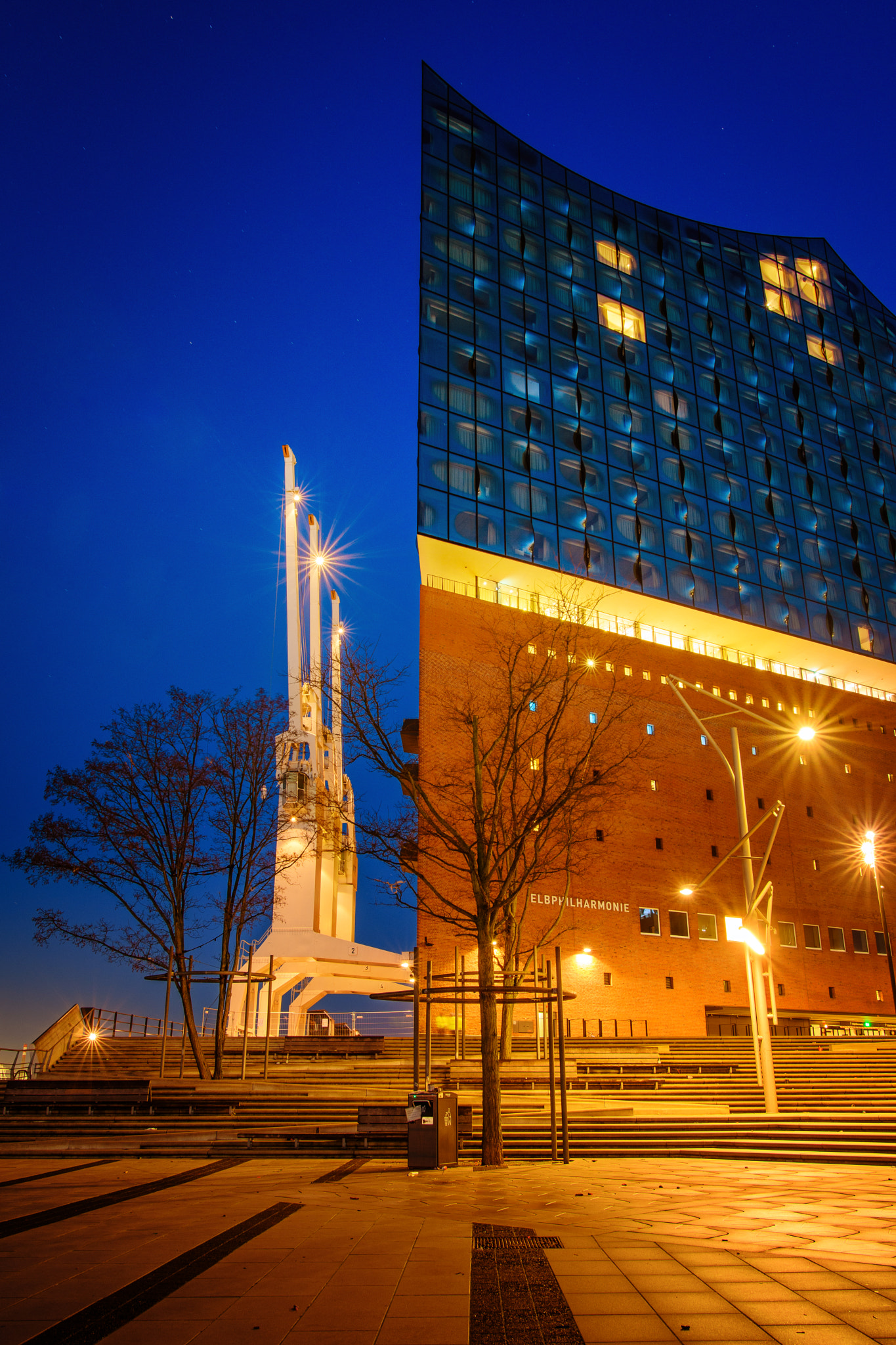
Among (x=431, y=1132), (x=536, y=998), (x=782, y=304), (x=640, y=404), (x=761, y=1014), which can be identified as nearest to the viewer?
(x=431, y=1132)

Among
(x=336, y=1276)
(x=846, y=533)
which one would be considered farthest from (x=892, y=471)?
(x=336, y=1276)

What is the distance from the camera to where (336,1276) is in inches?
238

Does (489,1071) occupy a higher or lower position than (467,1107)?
higher

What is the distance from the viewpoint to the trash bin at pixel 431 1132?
480 inches

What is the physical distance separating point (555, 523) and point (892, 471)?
99.2 feet

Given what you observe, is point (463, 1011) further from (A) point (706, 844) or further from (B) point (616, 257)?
(B) point (616, 257)

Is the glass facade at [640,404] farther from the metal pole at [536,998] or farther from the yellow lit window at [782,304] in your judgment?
the metal pole at [536,998]

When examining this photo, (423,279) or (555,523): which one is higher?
(423,279)

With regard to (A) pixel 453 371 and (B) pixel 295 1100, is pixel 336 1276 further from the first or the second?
(A) pixel 453 371

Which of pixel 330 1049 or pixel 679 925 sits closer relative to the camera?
pixel 330 1049

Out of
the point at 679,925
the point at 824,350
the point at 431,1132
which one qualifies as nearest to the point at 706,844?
the point at 679,925

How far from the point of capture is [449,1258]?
6.51 metres

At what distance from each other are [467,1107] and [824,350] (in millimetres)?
61877

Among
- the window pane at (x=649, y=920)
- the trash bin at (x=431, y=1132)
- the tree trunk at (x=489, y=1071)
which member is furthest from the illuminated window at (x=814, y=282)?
the trash bin at (x=431, y=1132)
